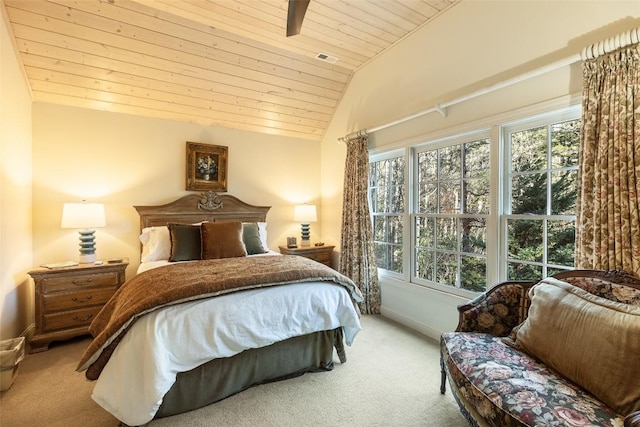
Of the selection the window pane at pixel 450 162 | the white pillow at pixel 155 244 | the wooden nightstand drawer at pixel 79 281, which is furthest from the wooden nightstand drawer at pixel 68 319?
the window pane at pixel 450 162

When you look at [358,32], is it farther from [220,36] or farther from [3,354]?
[3,354]

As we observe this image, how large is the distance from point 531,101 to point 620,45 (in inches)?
21.0

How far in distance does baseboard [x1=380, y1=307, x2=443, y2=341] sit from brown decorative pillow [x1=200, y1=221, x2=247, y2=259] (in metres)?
1.79

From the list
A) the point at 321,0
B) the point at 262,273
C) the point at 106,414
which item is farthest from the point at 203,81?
the point at 106,414

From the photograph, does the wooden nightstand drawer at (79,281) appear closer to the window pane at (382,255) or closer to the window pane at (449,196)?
the window pane at (382,255)

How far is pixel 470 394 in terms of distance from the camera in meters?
1.39

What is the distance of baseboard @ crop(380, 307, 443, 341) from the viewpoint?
113 inches

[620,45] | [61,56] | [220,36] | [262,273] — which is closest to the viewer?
[620,45]

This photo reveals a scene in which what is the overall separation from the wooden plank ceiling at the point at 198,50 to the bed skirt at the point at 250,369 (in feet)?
9.34

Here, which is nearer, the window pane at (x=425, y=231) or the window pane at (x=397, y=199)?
the window pane at (x=425, y=231)

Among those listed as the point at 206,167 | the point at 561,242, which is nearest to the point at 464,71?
the point at 561,242

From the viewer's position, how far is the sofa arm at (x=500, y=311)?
1.89 metres

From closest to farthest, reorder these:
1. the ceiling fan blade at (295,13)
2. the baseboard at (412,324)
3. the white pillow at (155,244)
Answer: the ceiling fan blade at (295,13) < the baseboard at (412,324) < the white pillow at (155,244)

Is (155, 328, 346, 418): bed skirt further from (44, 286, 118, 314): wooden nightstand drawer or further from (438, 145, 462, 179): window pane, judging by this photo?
(438, 145, 462, 179): window pane
